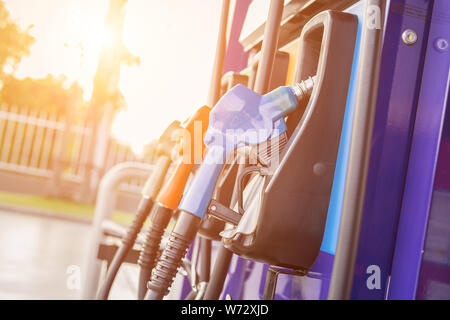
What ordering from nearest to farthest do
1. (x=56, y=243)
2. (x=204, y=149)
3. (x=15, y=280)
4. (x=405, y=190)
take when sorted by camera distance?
(x=405, y=190)
(x=204, y=149)
(x=15, y=280)
(x=56, y=243)

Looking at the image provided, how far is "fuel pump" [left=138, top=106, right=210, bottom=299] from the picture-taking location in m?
0.73

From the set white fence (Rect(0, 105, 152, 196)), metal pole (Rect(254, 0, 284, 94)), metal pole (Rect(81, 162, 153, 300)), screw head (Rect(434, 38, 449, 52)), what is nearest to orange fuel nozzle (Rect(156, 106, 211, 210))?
metal pole (Rect(254, 0, 284, 94))

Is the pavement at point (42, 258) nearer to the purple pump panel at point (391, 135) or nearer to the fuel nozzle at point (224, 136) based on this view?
the fuel nozzle at point (224, 136)

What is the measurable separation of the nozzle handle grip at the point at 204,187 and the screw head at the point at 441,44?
0.25m

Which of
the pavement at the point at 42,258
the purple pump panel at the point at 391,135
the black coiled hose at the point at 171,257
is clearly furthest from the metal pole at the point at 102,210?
the purple pump panel at the point at 391,135

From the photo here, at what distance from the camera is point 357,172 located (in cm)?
48

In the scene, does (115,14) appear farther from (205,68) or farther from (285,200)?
(285,200)

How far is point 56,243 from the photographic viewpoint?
4.89 meters

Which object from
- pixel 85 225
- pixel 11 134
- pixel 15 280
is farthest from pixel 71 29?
pixel 11 134

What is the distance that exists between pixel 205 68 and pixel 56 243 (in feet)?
14.3

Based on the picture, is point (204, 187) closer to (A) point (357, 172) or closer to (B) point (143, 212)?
(A) point (357, 172)

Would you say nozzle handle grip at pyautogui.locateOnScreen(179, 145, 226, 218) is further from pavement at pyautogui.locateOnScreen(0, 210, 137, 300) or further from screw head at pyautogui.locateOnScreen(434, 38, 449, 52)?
pavement at pyautogui.locateOnScreen(0, 210, 137, 300)

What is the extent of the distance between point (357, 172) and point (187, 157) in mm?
321

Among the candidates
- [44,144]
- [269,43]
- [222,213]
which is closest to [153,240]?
[222,213]
